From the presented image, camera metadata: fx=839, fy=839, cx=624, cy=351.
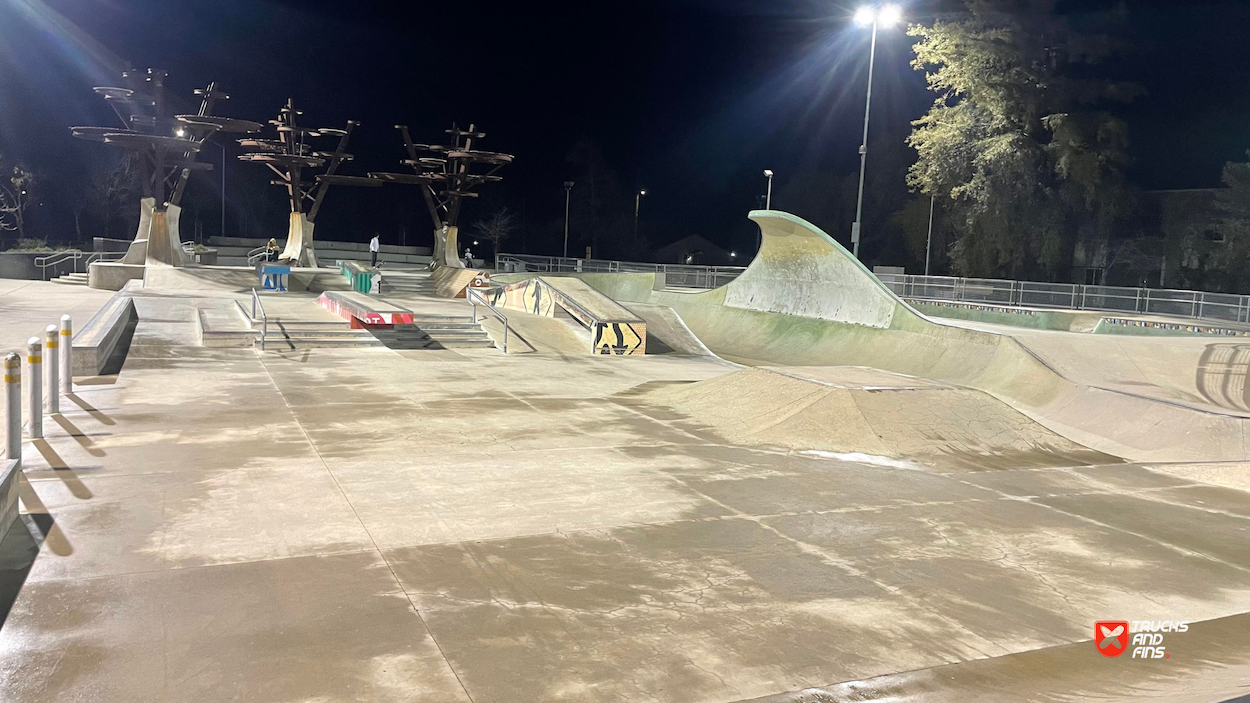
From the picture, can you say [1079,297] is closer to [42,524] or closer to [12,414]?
[12,414]

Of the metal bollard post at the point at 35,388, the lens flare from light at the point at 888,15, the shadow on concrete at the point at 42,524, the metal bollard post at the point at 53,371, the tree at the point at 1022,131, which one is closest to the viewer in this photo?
the shadow on concrete at the point at 42,524

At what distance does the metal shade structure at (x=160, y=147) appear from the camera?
A: 33.5 m

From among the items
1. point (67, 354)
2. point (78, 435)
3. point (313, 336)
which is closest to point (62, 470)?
point (78, 435)

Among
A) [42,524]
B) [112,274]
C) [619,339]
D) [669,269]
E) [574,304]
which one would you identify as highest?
[669,269]

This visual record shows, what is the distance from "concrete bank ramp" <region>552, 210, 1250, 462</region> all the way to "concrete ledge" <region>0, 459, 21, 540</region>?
11644 mm

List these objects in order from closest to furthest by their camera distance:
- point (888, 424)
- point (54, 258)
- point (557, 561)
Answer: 1. point (557, 561)
2. point (888, 424)
3. point (54, 258)

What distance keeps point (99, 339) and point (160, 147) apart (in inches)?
944

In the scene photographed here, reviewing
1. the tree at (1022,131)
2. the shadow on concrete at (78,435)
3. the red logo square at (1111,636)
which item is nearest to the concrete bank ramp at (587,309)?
the shadow on concrete at (78,435)

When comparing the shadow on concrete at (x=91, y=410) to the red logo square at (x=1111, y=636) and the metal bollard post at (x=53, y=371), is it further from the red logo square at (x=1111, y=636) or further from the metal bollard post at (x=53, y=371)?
the red logo square at (x=1111, y=636)

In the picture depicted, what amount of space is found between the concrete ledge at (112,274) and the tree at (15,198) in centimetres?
3026

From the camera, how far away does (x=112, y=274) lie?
35000 mm

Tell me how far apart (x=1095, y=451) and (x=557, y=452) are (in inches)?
272

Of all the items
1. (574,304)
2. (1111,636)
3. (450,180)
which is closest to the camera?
(1111,636)

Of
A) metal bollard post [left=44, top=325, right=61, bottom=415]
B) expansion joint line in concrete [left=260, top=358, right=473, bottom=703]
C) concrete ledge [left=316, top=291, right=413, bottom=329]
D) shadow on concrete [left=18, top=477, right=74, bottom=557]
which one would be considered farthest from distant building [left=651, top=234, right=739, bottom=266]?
shadow on concrete [left=18, top=477, right=74, bottom=557]
